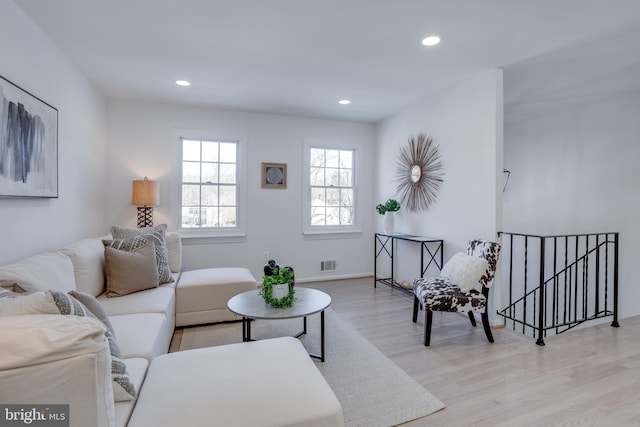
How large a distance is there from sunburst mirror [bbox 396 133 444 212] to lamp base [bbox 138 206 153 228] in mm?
3470

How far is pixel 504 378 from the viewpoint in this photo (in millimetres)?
2186

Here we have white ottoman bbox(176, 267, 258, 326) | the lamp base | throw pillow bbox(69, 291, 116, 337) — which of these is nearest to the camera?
throw pillow bbox(69, 291, 116, 337)

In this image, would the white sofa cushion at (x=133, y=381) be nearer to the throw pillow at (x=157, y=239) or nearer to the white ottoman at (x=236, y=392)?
the white ottoman at (x=236, y=392)

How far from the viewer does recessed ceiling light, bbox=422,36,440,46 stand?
2564mm

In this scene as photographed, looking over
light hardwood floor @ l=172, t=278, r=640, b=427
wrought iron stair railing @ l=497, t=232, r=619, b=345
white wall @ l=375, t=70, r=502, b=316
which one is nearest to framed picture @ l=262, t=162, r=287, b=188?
white wall @ l=375, t=70, r=502, b=316

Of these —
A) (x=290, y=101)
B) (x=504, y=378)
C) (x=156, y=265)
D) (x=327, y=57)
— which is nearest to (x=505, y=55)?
(x=327, y=57)

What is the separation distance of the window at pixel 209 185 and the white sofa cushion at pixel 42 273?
223cm

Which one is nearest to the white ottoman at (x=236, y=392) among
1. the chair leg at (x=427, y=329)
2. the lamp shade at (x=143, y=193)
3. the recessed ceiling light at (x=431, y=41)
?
the chair leg at (x=427, y=329)

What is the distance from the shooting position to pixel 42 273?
5.94ft

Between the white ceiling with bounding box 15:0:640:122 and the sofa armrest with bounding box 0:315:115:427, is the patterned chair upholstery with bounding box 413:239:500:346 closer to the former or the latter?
the white ceiling with bounding box 15:0:640:122

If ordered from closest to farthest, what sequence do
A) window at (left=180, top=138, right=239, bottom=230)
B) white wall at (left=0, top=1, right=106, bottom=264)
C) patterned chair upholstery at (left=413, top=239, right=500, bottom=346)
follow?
white wall at (left=0, top=1, right=106, bottom=264), patterned chair upholstery at (left=413, top=239, right=500, bottom=346), window at (left=180, top=138, right=239, bottom=230)

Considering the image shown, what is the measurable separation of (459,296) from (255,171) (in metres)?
3.18

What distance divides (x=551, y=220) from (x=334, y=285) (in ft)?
10.9

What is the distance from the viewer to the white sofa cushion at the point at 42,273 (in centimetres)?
159
